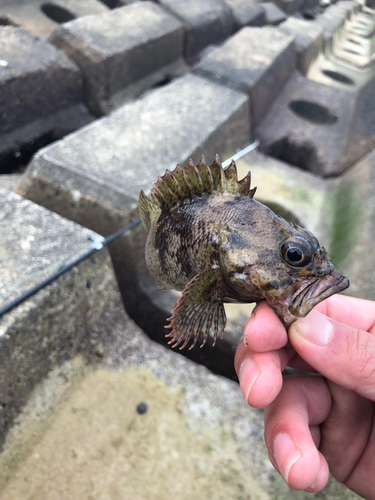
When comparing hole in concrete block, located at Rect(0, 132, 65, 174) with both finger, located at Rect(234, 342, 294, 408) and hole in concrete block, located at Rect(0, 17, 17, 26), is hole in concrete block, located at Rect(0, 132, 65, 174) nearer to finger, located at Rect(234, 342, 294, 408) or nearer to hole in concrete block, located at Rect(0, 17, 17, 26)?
hole in concrete block, located at Rect(0, 17, 17, 26)

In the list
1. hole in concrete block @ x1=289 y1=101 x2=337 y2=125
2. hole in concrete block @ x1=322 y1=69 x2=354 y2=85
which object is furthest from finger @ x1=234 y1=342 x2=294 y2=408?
hole in concrete block @ x1=322 y1=69 x2=354 y2=85

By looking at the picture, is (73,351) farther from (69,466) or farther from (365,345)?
(365,345)

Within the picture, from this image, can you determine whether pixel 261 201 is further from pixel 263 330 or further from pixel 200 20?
pixel 200 20

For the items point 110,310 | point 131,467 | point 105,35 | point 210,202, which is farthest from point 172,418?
point 105,35

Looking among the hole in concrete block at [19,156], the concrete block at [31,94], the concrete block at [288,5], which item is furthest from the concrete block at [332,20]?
the hole in concrete block at [19,156]

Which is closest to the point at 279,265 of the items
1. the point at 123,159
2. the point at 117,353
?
the point at 117,353
